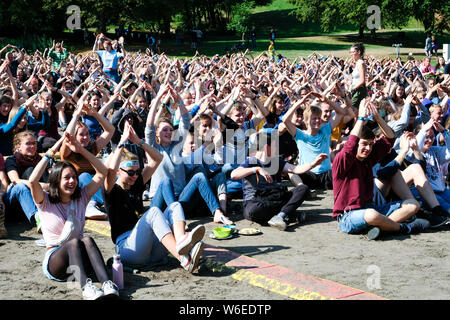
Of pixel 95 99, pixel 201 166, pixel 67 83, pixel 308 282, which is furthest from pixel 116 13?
pixel 308 282

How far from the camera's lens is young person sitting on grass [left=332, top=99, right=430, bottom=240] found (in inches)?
274

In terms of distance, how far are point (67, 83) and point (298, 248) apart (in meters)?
9.00

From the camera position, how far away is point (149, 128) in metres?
7.82

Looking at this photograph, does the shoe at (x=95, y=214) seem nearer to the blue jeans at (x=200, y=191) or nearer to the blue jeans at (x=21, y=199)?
the blue jeans at (x=21, y=199)

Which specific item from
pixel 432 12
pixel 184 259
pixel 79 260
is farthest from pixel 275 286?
pixel 432 12

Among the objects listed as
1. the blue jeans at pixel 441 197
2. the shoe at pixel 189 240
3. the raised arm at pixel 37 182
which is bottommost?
the blue jeans at pixel 441 197

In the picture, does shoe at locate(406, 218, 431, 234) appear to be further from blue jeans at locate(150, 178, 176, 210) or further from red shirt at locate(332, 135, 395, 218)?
blue jeans at locate(150, 178, 176, 210)

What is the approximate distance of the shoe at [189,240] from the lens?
5.64 meters

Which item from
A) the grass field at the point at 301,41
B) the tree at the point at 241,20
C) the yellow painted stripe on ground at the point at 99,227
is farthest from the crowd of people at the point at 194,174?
the tree at the point at 241,20

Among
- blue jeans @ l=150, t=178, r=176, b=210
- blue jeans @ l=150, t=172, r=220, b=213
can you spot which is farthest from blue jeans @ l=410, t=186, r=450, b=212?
blue jeans @ l=150, t=178, r=176, b=210

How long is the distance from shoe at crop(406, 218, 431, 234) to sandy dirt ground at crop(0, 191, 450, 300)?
3.9 inches

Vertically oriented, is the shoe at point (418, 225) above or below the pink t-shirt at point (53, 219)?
below

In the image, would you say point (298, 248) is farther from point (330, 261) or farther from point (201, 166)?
point (201, 166)

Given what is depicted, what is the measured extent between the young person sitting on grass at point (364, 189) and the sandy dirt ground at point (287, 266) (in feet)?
0.52
